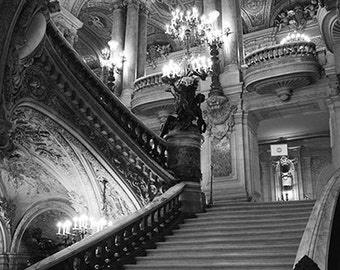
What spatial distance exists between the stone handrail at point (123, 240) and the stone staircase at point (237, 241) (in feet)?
0.63

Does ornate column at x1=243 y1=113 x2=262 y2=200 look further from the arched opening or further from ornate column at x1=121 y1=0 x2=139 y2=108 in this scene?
the arched opening

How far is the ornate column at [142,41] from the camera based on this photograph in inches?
719

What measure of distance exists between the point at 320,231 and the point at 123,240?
9.78 feet

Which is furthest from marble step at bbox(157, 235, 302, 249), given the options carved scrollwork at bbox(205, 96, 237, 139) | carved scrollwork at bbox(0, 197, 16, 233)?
carved scrollwork at bbox(205, 96, 237, 139)

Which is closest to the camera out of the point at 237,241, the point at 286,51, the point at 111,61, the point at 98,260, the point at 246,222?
the point at 98,260

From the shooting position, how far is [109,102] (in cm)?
866

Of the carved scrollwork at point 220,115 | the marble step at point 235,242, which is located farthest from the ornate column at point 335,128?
the marble step at point 235,242

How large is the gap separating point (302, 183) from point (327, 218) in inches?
596

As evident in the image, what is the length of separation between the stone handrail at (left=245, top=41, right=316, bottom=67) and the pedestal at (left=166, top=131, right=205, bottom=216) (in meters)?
5.55

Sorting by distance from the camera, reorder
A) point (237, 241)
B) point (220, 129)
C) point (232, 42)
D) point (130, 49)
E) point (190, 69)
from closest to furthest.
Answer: point (237, 241)
point (190, 69)
point (220, 129)
point (232, 42)
point (130, 49)

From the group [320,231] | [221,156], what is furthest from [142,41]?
[320,231]

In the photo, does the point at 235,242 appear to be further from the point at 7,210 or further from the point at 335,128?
the point at 7,210

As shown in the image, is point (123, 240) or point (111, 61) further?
point (111, 61)

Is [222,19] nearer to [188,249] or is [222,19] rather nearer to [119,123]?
[119,123]
